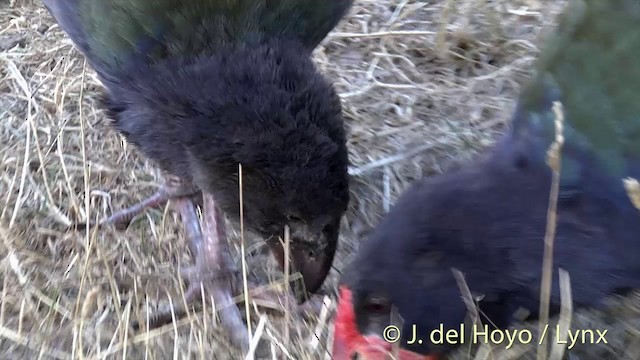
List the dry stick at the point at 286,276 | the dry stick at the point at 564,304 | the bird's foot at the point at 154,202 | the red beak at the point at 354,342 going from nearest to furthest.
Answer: the dry stick at the point at 564,304
the red beak at the point at 354,342
the dry stick at the point at 286,276
the bird's foot at the point at 154,202

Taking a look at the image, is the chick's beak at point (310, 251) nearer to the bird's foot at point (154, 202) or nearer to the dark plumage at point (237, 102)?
the dark plumage at point (237, 102)

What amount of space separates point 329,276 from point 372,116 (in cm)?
71

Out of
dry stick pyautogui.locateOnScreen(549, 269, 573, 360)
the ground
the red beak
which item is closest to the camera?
dry stick pyautogui.locateOnScreen(549, 269, 573, 360)

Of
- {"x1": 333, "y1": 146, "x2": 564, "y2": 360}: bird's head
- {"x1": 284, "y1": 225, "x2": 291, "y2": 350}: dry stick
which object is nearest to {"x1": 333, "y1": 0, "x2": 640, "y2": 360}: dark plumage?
{"x1": 333, "y1": 146, "x2": 564, "y2": 360}: bird's head

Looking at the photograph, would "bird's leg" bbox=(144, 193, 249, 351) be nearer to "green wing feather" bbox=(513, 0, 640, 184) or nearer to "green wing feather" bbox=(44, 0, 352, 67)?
"green wing feather" bbox=(44, 0, 352, 67)

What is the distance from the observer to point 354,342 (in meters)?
1.41

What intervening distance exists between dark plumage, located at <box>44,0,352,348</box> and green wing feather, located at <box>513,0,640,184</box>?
0.42 m

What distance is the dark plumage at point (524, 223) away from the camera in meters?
1.28

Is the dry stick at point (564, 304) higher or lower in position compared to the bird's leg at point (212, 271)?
higher

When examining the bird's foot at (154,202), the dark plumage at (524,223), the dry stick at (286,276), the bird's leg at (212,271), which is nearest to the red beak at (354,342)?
the dark plumage at (524,223)

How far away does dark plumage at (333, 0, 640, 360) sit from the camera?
4.20ft

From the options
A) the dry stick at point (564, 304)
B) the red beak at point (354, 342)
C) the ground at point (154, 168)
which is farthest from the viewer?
the ground at point (154, 168)

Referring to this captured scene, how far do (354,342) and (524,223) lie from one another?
1.30 feet

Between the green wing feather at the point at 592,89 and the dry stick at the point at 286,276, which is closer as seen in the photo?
the green wing feather at the point at 592,89
